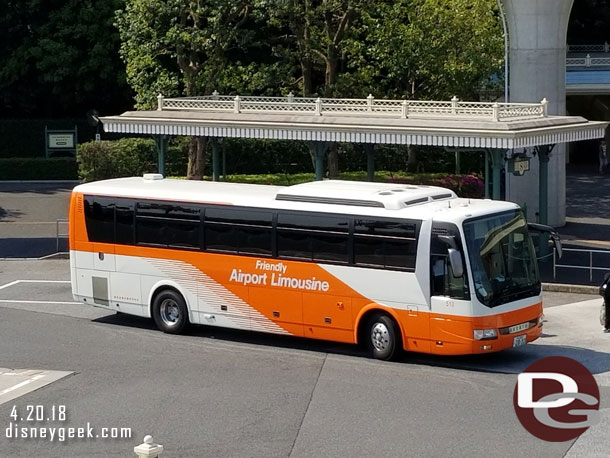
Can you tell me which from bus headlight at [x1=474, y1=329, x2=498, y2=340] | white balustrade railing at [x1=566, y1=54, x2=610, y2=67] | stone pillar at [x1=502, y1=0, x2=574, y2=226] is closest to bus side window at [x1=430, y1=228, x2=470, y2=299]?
bus headlight at [x1=474, y1=329, x2=498, y2=340]

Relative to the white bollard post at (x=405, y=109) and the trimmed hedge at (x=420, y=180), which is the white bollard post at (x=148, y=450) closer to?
the white bollard post at (x=405, y=109)

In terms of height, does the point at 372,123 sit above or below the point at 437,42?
below

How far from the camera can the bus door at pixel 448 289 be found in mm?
19219

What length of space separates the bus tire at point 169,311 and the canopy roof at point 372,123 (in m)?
6.46

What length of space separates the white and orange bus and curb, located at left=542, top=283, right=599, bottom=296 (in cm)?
623

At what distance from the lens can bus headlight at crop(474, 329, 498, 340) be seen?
19.2 metres

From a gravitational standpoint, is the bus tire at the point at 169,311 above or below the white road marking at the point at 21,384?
above

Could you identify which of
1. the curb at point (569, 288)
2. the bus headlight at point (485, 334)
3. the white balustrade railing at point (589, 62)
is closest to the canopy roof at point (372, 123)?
the curb at point (569, 288)

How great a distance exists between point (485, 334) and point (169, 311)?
6.62m

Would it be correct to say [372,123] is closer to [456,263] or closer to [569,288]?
[569,288]

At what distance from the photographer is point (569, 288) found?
2631cm

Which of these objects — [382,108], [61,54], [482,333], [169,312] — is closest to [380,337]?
[482,333]

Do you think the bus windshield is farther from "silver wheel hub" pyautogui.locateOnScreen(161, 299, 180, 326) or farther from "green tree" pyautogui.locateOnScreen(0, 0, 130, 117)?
"green tree" pyautogui.locateOnScreen(0, 0, 130, 117)

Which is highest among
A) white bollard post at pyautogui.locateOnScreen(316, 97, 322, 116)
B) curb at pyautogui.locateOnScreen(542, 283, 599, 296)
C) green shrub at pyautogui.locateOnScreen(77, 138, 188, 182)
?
white bollard post at pyautogui.locateOnScreen(316, 97, 322, 116)
